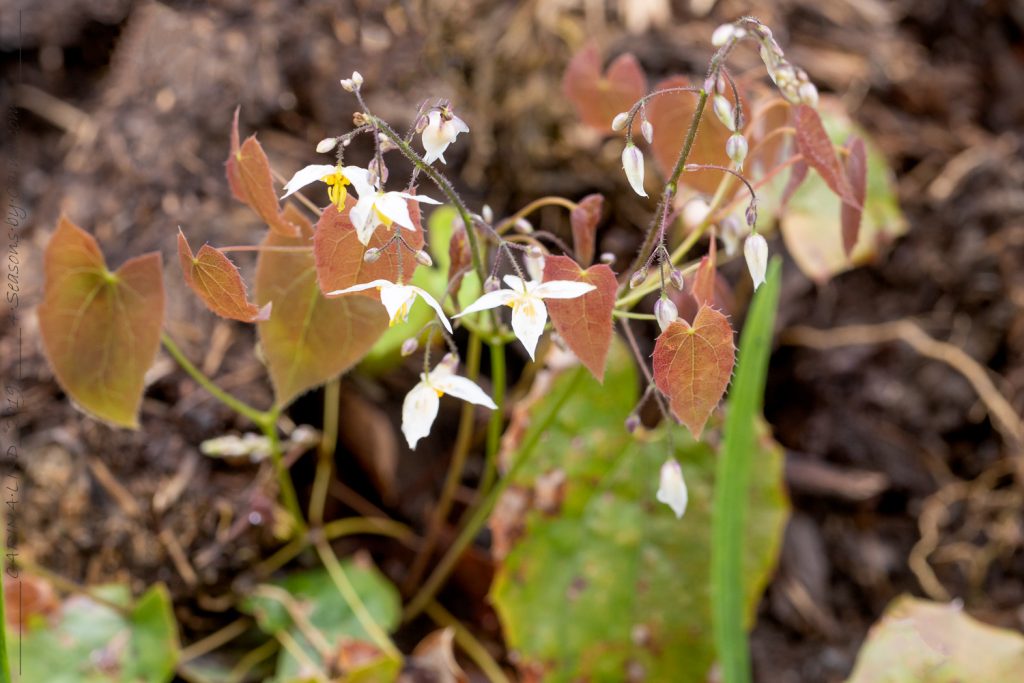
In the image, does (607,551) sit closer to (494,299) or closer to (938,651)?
(938,651)

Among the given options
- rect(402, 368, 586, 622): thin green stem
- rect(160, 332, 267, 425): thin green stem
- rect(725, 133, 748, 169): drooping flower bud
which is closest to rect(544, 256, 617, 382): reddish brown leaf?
rect(725, 133, 748, 169): drooping flower bud

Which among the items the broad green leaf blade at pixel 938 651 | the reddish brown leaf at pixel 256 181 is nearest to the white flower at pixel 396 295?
the reddish brown leaf at pixel 256 181

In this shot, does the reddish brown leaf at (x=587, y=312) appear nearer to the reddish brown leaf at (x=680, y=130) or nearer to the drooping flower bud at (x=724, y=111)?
the drooping flower bud at (x=724, y=111)

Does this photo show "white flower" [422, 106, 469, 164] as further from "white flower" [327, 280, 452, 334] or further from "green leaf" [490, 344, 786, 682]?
"green leaf" [490, 344, 786, 682]

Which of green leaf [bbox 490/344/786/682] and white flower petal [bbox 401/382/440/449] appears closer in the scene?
white flower petal [bbox 401/382/440/449]

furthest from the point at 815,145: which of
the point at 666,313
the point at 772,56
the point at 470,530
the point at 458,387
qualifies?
the point at 470,530
